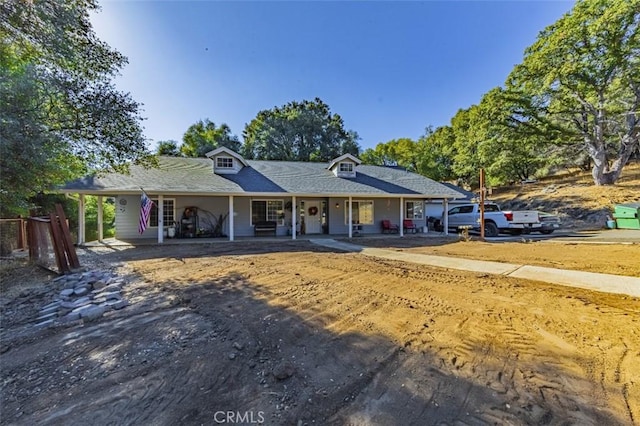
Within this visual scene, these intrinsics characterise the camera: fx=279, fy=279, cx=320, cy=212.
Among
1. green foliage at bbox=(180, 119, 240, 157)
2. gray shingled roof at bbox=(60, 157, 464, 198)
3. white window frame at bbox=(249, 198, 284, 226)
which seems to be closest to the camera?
gray shingled roof at bbox=(60, 157, 464, 198)

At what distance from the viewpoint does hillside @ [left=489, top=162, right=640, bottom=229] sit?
61.5 ft

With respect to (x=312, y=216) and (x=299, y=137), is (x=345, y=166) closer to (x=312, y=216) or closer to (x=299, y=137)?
(x=312, y=216)

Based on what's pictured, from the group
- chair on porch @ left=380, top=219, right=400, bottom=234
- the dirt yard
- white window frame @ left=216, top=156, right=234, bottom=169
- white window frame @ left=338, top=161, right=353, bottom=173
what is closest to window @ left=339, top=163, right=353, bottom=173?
white window frame @ left=338, top=161, right=353, bottom=173

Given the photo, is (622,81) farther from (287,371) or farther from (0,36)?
(0,36)

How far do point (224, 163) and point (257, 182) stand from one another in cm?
253

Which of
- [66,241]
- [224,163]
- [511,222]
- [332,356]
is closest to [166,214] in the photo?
[224,163]

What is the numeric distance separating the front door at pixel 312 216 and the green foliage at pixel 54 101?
871cm

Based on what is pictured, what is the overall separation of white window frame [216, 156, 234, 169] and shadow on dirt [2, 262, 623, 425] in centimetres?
1225

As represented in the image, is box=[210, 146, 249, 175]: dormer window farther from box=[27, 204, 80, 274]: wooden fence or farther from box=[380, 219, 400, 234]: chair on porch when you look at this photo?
box=[380, 219, 400, 234]: chair on porch

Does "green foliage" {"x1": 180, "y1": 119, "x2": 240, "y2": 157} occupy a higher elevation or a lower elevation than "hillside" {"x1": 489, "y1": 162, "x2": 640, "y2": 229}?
higher

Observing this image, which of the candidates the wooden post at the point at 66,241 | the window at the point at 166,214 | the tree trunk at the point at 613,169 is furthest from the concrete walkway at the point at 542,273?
the tree trunk at the point at 613,169

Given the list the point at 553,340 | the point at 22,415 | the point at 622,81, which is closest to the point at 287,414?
the point at 22,415

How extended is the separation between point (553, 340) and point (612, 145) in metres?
33.8

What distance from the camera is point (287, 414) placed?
221cm
